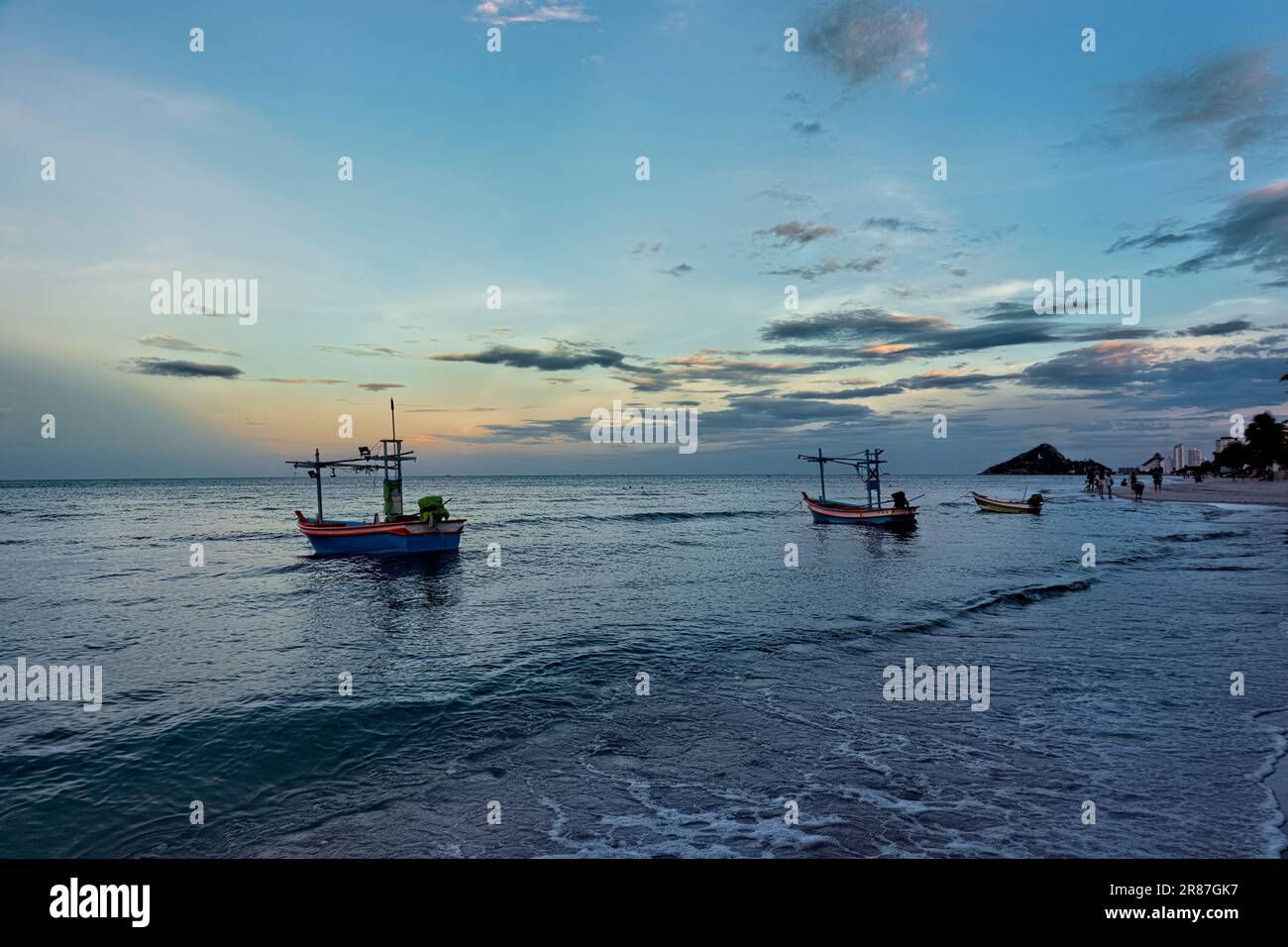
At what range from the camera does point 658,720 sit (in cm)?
1195

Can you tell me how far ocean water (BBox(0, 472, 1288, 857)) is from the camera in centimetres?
788

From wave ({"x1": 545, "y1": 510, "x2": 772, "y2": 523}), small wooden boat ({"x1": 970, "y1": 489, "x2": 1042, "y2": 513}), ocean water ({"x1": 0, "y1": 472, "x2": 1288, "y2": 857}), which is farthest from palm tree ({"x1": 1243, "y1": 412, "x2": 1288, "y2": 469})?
ocean water ({"x1": 0, "y1": 472, "x2": 1288, "y2": 857})

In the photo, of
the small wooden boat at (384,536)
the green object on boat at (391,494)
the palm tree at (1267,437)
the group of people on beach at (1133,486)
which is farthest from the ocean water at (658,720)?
the palm tree at (1267,437)

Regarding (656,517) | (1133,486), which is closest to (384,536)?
(656,517)

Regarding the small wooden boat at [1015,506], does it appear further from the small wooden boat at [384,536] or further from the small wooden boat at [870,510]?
the small wooden boat at [384,536]

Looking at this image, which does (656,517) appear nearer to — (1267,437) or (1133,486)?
(1133,486)

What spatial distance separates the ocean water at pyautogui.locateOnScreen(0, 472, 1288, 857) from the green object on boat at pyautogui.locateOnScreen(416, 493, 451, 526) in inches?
394

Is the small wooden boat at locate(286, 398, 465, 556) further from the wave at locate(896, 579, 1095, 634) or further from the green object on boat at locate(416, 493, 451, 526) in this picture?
the wave at locate(896, 579, 1095, 634)

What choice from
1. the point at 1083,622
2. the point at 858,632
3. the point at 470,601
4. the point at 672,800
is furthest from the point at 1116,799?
the point at 470,601

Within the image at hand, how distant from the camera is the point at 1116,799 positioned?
317 inches

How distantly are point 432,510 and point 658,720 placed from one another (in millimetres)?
30245

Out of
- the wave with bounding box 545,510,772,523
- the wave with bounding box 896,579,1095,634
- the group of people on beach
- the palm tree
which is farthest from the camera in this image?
the palm tree

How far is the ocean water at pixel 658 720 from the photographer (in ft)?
25.9

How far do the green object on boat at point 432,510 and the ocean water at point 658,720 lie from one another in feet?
Result: 32.8
